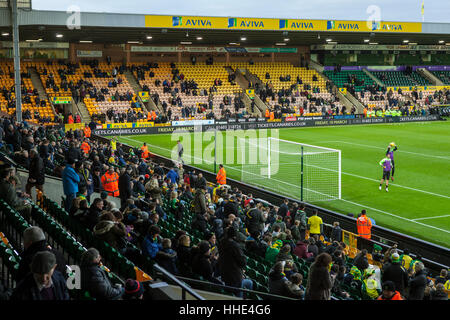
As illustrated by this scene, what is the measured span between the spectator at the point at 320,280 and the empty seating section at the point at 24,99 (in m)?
34.5

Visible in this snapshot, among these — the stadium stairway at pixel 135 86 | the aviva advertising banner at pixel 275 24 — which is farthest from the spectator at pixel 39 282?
the stadium stairway at pixel 135 86

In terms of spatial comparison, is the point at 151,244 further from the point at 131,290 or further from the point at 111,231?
the point at 131,290

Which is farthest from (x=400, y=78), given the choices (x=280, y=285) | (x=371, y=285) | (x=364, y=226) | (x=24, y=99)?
(x=280, y=285)

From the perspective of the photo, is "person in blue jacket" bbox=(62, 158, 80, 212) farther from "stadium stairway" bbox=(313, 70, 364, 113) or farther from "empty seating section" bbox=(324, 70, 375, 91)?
"empty seating section" bbox=(324, 70, 375, 91)

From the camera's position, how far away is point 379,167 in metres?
26.9

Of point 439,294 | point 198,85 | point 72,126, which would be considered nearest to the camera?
point 439,294

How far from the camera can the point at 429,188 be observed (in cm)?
2227

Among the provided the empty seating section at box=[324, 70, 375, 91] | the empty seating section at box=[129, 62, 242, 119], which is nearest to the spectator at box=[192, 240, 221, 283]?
the empty seating section at box=[129, 62, 242, 119]

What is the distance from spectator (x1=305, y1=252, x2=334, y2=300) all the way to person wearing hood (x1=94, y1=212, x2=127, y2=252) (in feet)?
11.2

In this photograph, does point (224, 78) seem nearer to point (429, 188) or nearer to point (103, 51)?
point (103, 51)

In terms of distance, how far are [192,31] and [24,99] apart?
14.6m

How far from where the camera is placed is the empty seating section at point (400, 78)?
199 feet

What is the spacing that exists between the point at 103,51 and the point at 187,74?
843 cm

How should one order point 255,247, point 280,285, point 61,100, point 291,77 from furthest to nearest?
point 291,77 < point 61,100 < point 255,247 < point 280,285
